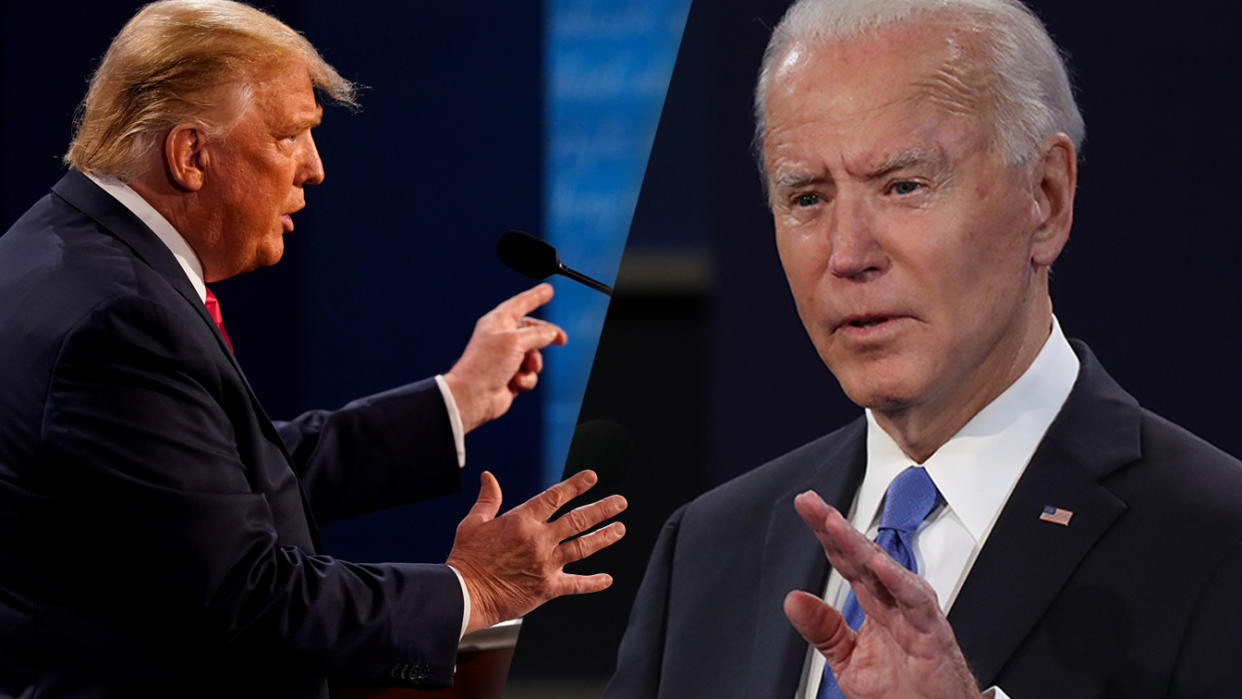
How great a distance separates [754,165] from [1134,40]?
15.6 inches

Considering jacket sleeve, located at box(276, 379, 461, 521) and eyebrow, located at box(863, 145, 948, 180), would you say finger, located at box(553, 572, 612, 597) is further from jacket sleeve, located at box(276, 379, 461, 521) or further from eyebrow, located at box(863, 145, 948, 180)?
jacket sleeve, located at box(276, 379, 461, 521)

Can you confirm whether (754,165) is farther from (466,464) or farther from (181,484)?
(466,464)

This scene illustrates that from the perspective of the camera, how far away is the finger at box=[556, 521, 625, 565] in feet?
5.38

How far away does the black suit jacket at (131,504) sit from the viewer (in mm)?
1818

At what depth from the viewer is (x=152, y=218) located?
6.72 ft

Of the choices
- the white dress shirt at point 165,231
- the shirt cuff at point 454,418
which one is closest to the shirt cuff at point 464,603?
the white dress shirt at point 165,231

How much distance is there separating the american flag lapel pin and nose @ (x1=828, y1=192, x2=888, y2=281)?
267 millimetres

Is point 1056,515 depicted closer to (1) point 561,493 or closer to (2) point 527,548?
(1) point 561,493

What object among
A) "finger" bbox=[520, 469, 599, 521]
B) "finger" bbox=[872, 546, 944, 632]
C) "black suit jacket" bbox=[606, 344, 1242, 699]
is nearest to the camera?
"finger" bbox=[872, 546, 944, 632]

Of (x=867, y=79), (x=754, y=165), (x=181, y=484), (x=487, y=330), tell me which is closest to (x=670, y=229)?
(x=754, y=165)

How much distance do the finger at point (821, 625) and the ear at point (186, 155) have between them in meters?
1.27

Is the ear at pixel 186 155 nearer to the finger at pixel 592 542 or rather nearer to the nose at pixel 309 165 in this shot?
the nose at pixel 309 165

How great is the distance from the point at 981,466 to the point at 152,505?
105 cm

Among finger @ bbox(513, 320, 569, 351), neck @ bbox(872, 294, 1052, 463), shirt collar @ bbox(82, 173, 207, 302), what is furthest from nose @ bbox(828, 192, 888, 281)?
finger @ bbox(513, 320, 569, 351)
